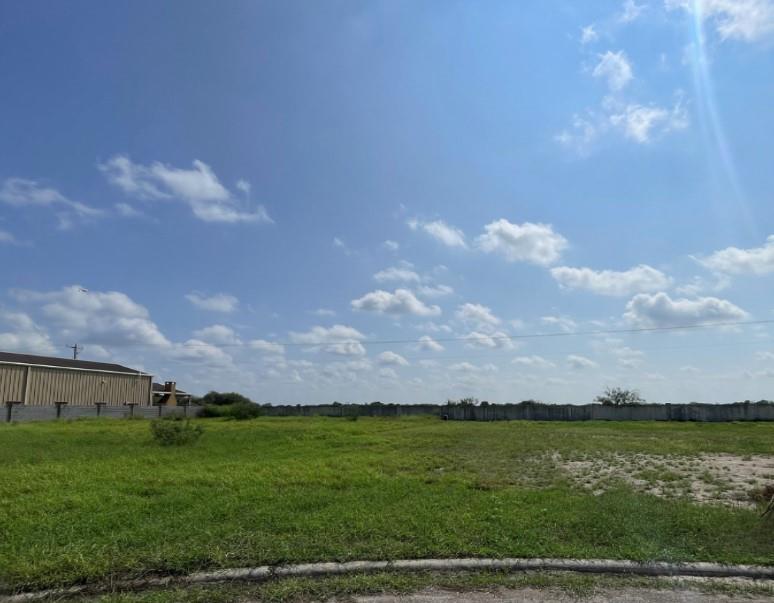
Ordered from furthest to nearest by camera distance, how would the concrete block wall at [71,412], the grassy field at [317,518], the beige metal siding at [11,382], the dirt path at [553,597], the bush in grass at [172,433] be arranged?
the beige metal siding at [11,382] < the concrete block wall at [71,412] < the bush in grass at [172,433] < the grassy field at [317,518] < the dirt path at [553,597]

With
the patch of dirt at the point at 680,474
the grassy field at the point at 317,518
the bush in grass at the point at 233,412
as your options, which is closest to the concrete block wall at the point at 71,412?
the bush in grass at the point at 233,412

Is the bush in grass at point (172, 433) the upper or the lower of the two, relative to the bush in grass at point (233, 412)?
upper

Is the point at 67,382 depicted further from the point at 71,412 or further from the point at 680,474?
the point at 680,474

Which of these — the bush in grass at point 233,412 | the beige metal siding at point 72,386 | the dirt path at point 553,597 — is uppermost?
the beige metal siding at point 72,386

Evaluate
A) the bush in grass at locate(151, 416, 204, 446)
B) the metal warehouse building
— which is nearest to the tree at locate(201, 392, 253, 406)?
the metal warehouse building

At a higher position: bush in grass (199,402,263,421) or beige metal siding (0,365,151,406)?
beige metal siding (0,365,151,406)

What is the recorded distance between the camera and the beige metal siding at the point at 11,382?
4438cm

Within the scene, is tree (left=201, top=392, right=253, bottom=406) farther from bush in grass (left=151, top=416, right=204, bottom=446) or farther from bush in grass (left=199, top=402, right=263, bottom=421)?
bush in grass (left=151, top=416, right=204, bottom=446)

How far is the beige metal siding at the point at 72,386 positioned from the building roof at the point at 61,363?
0.81 m

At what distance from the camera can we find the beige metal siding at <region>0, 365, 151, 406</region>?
149 ft

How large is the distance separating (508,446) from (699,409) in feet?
111

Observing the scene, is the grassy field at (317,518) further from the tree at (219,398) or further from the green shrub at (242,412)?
→ the tree at (219,398)

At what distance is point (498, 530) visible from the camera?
6.03 meters

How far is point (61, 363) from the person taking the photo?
176 feet
